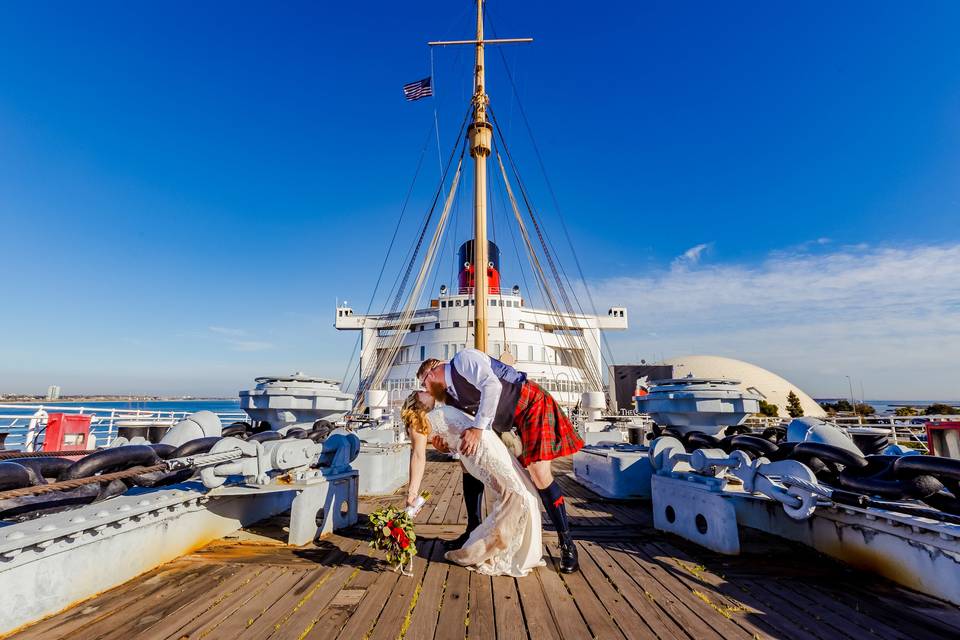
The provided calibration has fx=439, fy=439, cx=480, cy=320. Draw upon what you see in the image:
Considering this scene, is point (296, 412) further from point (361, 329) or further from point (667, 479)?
point (361, 329)

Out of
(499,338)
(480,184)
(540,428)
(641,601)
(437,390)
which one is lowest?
(641,601)

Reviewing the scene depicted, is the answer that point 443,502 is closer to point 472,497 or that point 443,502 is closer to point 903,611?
point 472,497

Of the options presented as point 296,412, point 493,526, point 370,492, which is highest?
point 296,412

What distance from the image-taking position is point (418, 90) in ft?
43.0

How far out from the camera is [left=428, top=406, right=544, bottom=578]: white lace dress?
2.84m

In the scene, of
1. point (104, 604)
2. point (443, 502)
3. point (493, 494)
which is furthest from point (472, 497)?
point (104, 604)

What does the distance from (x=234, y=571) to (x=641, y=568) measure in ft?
9.02

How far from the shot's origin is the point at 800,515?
2871mm

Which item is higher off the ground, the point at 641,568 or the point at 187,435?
the point at 187,435

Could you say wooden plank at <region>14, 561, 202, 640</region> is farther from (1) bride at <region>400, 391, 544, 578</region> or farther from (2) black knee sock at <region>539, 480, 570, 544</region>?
(2) black knee sock at <region>539, 480, 570, 544</region>

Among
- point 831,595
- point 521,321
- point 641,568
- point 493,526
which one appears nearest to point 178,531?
point 493,526

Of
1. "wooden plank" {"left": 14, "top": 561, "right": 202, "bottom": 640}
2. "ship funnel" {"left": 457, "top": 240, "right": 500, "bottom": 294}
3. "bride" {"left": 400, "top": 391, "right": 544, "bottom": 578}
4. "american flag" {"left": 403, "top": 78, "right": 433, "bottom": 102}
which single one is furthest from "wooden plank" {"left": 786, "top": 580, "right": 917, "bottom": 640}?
"ship funnel" {"left": 457, "top": 240, "right": 500, "bottom": 294}

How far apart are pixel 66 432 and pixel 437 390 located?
29.2 ft

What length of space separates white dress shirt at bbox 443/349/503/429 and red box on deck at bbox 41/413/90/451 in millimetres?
8148
